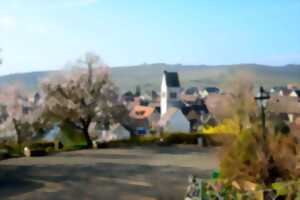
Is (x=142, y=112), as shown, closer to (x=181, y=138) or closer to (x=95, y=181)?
(x=181, y=138)

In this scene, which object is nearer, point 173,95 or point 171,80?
point 173,95

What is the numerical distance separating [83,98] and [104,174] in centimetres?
1461

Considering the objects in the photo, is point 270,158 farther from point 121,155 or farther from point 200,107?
point 200,107

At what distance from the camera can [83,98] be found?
31.7 m

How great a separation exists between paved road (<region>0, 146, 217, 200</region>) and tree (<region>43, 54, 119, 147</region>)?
6.26m

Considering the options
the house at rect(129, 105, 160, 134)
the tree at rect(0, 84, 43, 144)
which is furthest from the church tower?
the tree at rect(0, 84, 43, 144)

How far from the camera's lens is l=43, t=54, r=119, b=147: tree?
31.4 m

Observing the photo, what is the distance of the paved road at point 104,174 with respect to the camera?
45.3ft

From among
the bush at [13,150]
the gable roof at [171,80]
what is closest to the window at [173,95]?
the gable roof at [171,80]

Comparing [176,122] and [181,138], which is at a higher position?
[181,138]

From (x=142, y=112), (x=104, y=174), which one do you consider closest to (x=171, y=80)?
(x=142, y=112)

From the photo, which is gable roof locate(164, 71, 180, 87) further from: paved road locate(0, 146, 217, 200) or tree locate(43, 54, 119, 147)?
paved road locate(0, 146, 217, 200)

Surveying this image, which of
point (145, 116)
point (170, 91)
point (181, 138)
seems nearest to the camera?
point (181, 138)

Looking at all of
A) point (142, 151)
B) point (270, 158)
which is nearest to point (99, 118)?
point (142, 151)
